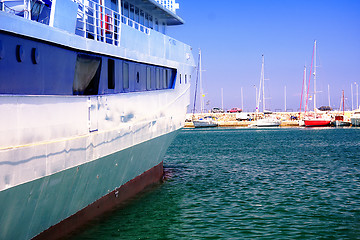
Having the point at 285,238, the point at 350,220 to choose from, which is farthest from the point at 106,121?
the point at 350,220

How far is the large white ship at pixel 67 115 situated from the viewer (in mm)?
6777

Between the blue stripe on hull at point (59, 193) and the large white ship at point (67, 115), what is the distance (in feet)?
0.07

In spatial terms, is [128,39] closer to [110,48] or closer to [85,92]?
[110,48]

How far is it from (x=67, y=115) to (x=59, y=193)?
61.3 inches

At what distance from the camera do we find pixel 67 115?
8344 millimetres

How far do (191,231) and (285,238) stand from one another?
237cm

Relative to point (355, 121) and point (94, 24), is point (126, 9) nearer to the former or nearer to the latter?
point (94, 24)

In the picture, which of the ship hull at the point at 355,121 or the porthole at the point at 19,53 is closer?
the porthole at the point at 19,53

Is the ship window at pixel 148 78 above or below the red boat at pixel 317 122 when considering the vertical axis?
above

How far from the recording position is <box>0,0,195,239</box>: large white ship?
6.78 m

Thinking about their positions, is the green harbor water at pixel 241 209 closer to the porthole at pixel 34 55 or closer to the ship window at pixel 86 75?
the ship window at pixel 86 75

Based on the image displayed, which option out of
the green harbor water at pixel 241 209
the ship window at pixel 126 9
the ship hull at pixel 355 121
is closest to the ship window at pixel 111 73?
the green harbor water at pixel 241 209

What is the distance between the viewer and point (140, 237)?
1040cm

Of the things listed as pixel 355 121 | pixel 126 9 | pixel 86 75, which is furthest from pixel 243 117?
pixel 86 75
